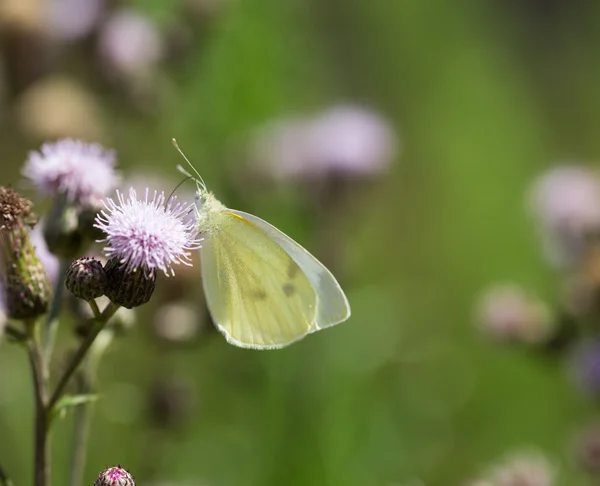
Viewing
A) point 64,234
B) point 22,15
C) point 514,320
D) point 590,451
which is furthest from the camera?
point 22,15

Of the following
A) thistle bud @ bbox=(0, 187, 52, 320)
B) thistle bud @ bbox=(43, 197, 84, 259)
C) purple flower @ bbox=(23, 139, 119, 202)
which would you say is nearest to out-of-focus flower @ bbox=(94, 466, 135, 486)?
thistle bud @ bbox=(0, 187, 52, 320)

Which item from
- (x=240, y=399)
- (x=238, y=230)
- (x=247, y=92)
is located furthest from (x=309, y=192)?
(x=238, y=230)

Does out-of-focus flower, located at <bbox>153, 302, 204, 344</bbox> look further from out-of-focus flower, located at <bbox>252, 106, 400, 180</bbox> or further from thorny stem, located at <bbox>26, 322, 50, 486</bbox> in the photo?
out-of-focus flower, located at <bbox>252, 106, 400, 180</bbox>

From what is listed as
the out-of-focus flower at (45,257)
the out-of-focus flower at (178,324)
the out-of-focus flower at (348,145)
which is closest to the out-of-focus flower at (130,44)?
the out-of-focus flower at (348,145)

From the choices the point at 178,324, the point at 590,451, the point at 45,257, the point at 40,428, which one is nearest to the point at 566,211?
the point at 590,451

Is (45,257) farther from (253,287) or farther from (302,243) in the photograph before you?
(302,243)

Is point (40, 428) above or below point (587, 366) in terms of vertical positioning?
below
